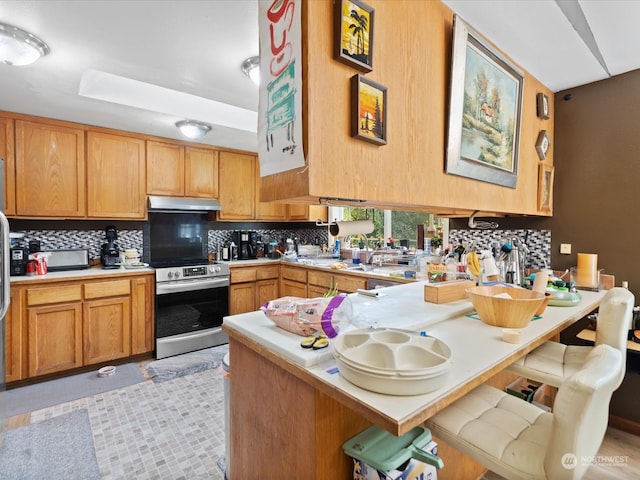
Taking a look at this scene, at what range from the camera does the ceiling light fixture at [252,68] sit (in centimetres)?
201

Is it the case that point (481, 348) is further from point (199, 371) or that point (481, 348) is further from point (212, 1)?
point (199, 371)

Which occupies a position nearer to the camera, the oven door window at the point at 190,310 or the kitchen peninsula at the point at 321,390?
the kitchen peninsula at the point at 321,390

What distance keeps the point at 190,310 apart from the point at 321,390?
2.90 m

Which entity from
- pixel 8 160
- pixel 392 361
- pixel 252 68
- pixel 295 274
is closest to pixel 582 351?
pixel 392 361

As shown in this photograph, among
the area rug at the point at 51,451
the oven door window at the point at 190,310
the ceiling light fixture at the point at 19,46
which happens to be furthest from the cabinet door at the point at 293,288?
the ceiling light fixture at the point at 19,46

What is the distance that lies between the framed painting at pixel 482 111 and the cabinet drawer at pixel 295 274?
2.35m

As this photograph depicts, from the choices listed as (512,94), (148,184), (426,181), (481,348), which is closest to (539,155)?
(512,94)

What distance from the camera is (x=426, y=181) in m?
1.48

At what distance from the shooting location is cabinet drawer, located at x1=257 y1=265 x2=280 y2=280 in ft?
13.1

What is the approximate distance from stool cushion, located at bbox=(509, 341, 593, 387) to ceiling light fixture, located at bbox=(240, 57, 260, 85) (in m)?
2.15

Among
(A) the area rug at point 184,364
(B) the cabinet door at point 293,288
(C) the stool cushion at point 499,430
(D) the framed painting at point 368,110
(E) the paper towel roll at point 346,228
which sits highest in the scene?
(D) the framed painting at point 368,110

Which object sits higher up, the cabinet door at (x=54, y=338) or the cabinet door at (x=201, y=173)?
the cabinet door at (x=201, y=173)

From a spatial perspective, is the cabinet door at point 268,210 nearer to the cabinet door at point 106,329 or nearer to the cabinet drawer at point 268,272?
the cabinet drawer at point 268,272

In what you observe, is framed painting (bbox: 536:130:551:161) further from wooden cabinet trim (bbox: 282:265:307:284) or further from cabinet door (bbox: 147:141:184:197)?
cabinet door (bbox: 147:141:184:197)
